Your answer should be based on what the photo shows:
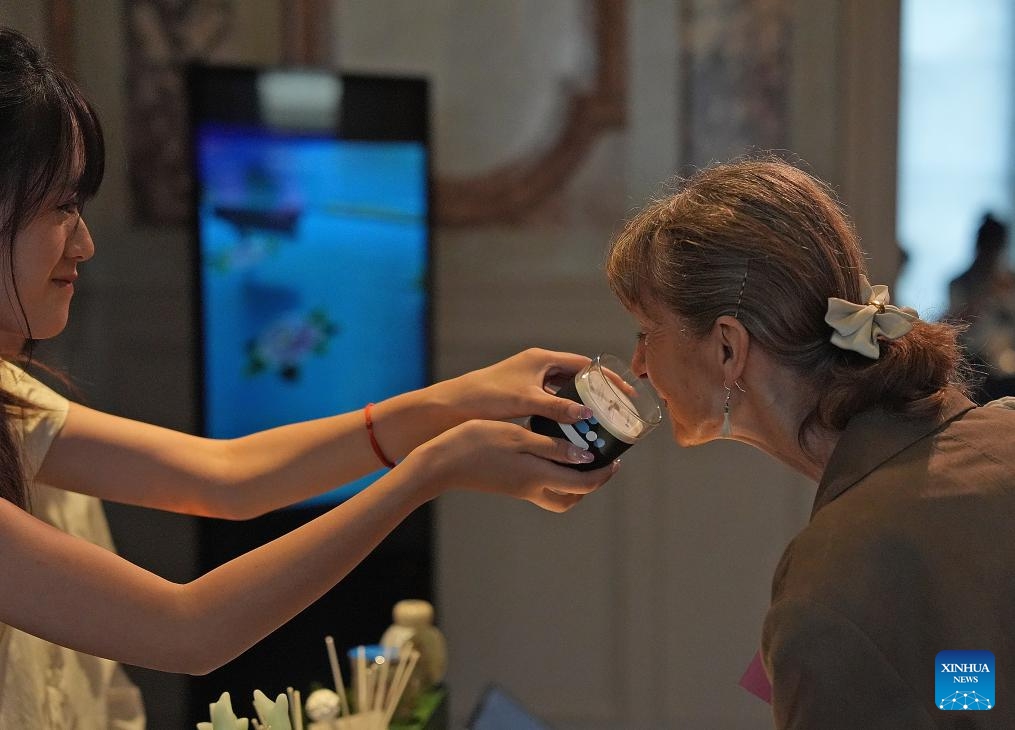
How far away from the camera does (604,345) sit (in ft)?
11.3

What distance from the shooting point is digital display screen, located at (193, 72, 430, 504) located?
293 cm

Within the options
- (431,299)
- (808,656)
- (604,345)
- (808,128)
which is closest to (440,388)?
(808,656)

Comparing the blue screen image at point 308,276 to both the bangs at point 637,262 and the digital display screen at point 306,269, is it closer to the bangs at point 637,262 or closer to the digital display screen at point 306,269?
the digital display screen at point 306,269

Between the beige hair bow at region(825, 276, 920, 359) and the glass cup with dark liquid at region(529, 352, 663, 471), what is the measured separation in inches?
9.3

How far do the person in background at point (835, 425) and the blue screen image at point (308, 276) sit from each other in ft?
5.15

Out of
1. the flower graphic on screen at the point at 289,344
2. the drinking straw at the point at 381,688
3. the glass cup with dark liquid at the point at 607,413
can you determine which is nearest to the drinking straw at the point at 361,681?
the drinking straw at the point at 381,688

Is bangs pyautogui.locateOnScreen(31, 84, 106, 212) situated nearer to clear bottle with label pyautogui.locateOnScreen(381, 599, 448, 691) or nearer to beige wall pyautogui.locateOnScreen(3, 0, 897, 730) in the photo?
clear bottle with label pyautogui.locateOnScreen(381, 599, 448, 691)

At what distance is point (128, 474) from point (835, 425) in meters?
1.02

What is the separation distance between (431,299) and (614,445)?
179 centimetres

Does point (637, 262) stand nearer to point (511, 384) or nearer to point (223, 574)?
point (511, 384)

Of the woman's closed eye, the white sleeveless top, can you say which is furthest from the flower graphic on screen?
the woman's closed eye

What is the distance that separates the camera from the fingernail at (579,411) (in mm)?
1349

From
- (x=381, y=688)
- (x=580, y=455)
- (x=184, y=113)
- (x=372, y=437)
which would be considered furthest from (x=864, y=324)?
(x=184, y=113)

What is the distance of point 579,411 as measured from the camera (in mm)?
1352
